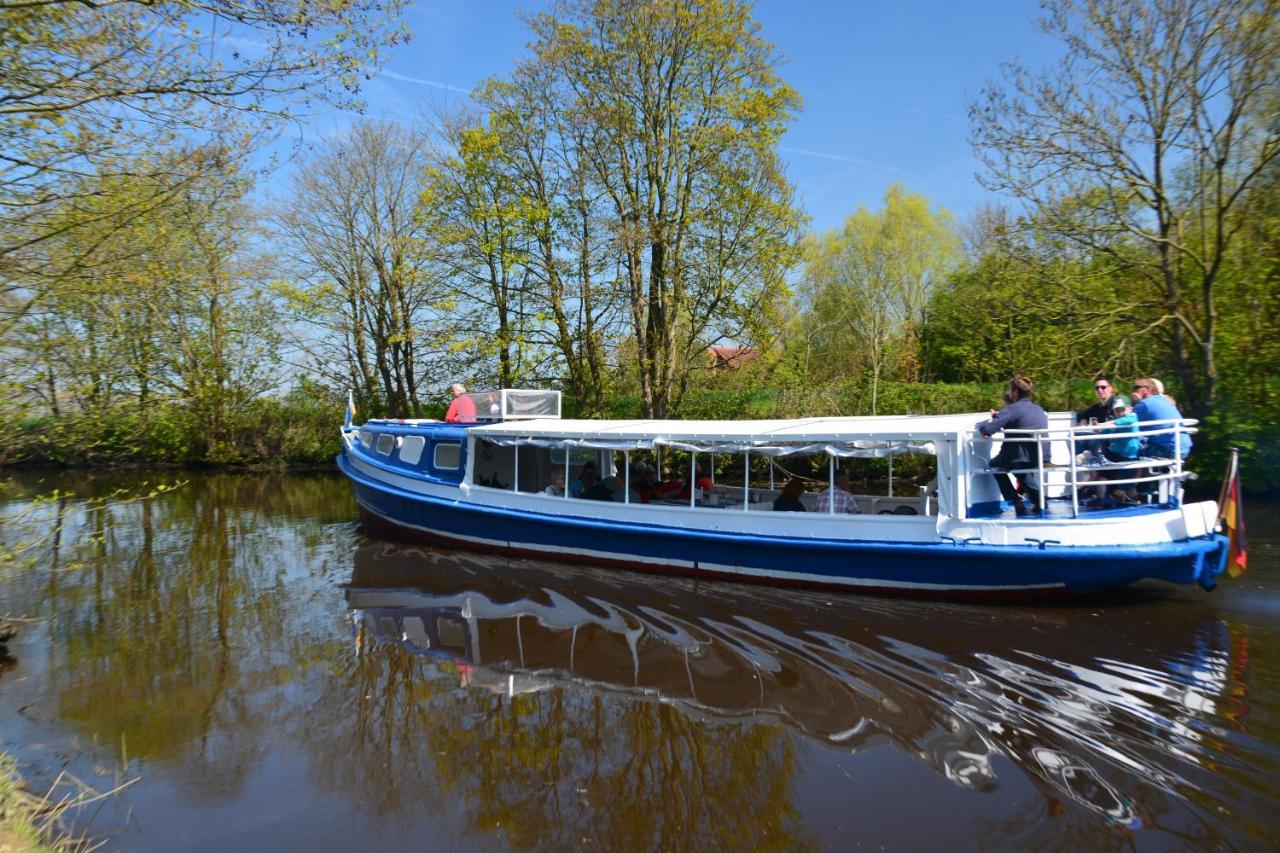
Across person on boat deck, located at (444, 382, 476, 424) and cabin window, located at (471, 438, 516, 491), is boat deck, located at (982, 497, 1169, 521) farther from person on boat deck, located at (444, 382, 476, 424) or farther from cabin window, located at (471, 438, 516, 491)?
person on boat deck, located at (444, 382, 476, 424)

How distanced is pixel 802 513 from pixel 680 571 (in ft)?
7.27

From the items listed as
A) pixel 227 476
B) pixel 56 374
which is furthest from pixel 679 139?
pixel 227 476

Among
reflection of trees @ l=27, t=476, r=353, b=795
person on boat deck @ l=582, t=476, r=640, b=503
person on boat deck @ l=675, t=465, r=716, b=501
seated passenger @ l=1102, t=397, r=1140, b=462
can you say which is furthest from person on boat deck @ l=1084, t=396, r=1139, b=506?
reflection of trees @ l=27, t=476, r=353, b=795

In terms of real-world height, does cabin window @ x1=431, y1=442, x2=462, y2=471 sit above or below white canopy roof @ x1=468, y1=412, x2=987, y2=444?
below

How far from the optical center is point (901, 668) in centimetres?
773

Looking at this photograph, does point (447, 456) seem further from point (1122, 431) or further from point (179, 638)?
point (1122, 431)

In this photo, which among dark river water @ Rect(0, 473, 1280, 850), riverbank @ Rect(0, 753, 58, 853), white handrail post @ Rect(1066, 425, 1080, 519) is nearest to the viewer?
riverbank @ Rect(0, 753, 58, 853)

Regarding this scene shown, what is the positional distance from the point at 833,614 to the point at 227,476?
1025 inches

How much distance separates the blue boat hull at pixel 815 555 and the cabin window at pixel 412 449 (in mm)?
676

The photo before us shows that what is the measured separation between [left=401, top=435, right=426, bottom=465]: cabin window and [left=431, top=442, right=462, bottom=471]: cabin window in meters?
0.37

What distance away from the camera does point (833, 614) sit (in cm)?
969

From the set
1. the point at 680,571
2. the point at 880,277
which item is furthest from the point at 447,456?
the point at 880,277

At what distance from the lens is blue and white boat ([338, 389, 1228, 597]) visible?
9164 mm

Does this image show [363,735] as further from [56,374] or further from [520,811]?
[56,374]
